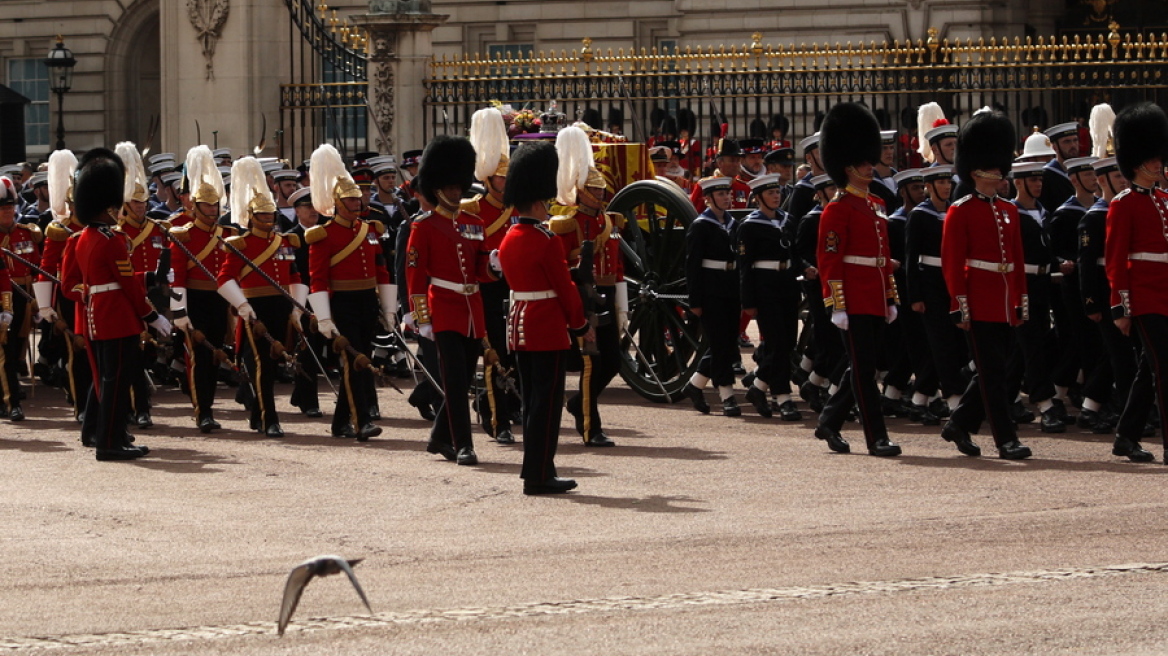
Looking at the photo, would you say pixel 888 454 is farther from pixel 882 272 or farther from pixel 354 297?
pixel 354 297

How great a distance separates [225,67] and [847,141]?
399 inches

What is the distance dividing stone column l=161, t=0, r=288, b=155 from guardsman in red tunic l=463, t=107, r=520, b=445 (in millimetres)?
8126

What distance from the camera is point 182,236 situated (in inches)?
460

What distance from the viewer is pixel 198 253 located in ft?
38.4

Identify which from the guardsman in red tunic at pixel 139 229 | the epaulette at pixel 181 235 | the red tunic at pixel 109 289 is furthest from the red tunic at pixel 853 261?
the guardsman in red tunic at pixel 139 229

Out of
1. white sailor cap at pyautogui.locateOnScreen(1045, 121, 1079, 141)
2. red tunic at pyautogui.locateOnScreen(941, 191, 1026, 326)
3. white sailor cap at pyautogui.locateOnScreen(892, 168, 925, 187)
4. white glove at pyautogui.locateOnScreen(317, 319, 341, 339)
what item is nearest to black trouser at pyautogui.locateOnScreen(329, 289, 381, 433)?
white glove at pyautogui.locateOnScreen(317, 319, 341, 339)

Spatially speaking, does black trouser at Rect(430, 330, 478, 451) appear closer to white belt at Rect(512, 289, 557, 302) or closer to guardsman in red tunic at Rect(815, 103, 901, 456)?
white belt at Rect(512, 289, 557, 302)

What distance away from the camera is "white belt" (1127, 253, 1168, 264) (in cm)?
939

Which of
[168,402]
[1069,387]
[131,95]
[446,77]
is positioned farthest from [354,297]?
[131,95]

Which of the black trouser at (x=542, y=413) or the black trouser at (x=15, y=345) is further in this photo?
the black trouser at (x=15, y=345)

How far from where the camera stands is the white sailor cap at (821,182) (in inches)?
449

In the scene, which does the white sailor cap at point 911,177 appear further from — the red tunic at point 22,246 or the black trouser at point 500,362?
the red tunic at point 22,246

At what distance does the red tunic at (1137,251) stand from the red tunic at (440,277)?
2883 millimetres

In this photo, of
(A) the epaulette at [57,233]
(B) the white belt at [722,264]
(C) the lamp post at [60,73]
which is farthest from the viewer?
(C) the lamp post at [60,73]
